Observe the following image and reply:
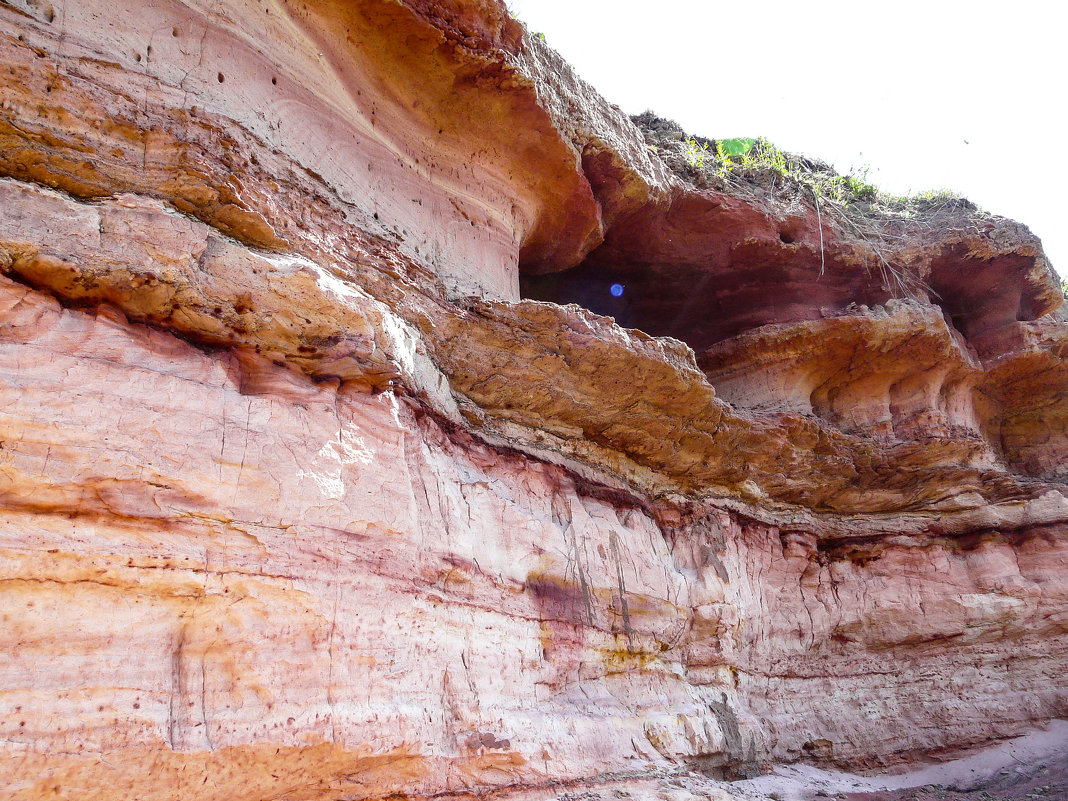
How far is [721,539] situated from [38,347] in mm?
6169

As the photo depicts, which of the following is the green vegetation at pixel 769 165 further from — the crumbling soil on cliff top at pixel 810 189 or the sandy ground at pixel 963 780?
the sandy ground at pixel 963 780

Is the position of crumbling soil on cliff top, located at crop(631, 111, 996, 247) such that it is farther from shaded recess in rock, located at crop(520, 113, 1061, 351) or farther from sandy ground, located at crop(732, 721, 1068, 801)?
sandy ground, located at crop(732, 721, 1068, 801)

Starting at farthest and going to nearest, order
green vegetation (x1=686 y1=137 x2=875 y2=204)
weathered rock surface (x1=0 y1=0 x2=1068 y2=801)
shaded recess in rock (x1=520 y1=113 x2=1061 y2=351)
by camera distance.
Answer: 1. green vegetation (x1=686 y1=137 x2=875 y2=204)
2. shaded recess in rock (x1=520 y1=113 x2=1061 y2=351)
3. weathered rock surface (x1=0 y1=0 x2=1068 y2=801)

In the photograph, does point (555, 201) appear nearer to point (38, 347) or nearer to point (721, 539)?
point (721, 539)

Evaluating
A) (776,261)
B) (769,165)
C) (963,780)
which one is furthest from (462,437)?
(963,780)

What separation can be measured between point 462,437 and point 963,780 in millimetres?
6263

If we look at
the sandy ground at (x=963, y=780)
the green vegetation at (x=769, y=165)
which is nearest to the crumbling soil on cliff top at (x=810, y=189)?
the green vegetation at (x=769, y=165)

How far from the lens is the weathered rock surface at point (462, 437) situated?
3.51 metres

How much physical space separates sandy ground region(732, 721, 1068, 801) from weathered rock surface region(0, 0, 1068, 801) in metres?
0.25

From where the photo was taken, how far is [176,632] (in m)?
3.49

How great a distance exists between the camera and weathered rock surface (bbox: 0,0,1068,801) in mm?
3508

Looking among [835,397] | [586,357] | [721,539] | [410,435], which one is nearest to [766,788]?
[721,539]

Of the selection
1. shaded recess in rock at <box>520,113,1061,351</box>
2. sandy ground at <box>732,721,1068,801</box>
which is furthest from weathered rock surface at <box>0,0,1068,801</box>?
sandy ground at <box>732,721,1068,801</box>

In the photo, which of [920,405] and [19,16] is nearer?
[19,16]
